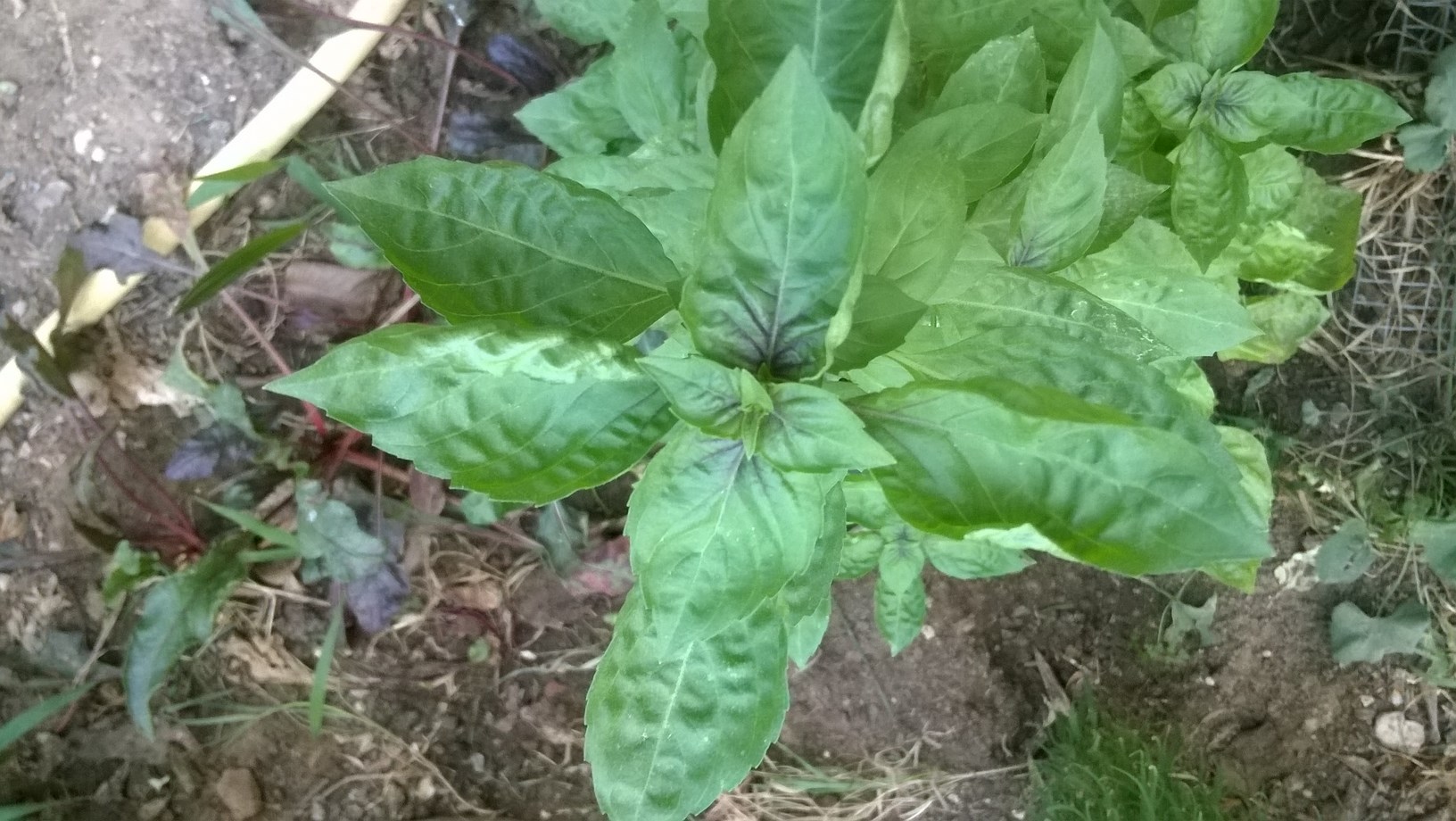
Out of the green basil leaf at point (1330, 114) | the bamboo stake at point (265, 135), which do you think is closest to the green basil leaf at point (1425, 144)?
the green basil leaf at point (1330, 114)

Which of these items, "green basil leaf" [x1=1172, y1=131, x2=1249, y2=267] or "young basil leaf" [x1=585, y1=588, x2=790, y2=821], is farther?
"green basil leaf" [x1=1172, y1=131, x2=1249, y2=267]

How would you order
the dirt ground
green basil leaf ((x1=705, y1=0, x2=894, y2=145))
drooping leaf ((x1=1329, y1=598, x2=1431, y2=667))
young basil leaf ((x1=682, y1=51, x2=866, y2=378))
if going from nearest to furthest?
young basil leaf ((x1=682, y1=51, x2=866, y2=378)) < green basil leaf ((x1=705, y1=0, x2=894, y2=145)) < drooping leaf ((x1=1329, y1=598, x2=1431, y2=667)) < the dirt ground

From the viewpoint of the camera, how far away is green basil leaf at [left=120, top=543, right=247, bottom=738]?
1.73 m

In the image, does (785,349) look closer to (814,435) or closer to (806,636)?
(814,435)

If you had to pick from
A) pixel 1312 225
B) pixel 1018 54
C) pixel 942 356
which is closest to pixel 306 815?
pixel 942 356

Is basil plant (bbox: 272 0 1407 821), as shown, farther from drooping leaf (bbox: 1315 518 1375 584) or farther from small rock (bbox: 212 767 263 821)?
small rock (bbox: 212 767 263 821)

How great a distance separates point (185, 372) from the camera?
176 cm

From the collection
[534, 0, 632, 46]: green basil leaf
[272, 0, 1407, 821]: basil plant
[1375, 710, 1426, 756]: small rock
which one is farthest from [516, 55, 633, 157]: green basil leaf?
[1375, 710, 1426, 756]: small rock

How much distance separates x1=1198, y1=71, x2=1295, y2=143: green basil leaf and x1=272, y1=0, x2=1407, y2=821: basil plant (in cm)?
8

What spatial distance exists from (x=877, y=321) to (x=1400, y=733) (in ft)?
5.16

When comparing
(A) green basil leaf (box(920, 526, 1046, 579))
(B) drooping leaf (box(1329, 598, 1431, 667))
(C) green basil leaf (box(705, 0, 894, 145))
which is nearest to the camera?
(C) green basil leaf (box(705, 0, 894, 145))

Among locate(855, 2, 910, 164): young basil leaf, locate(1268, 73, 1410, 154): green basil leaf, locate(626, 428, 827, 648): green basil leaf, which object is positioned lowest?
locate(626, 428, 827, 648): green basil leaf

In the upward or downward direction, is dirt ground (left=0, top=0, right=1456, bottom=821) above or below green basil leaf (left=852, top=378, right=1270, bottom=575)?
below

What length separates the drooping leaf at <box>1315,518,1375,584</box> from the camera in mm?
1684
